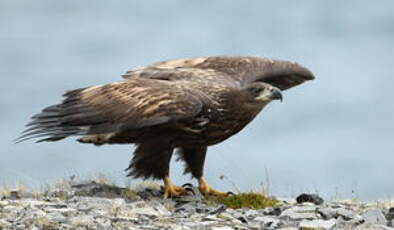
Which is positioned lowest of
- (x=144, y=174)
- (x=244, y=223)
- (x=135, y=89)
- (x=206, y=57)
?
(x=244, y=223)

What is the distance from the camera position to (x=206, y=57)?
15406 millimetres

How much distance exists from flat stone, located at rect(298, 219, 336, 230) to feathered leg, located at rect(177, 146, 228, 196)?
3.10 metres

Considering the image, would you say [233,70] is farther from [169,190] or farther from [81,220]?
[81,220]

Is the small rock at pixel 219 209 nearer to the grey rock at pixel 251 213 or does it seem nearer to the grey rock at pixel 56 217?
the grey rock at pixel 251 213

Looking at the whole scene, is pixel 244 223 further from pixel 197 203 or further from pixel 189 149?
pixel 189 149

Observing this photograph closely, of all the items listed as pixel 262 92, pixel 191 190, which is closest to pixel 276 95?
pixel 262 92

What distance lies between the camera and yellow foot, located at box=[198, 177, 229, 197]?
14.0 meters

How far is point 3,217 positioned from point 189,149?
158 inches

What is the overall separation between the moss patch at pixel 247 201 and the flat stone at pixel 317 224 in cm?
186

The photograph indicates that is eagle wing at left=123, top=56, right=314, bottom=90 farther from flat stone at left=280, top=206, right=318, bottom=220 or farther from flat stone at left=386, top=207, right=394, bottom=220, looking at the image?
flat stone at left=386, top=207, right=394, bottom=220

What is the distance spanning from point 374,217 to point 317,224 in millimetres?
1050

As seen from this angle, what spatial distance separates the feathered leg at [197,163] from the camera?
14.1m

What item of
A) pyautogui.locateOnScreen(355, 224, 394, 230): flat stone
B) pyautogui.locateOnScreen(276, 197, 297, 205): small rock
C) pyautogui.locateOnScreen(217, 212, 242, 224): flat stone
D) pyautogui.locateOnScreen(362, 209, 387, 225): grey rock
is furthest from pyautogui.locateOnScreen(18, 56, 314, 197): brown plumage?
pyautogui.locateOnScreen(355, 224, 394, 230): flat stone

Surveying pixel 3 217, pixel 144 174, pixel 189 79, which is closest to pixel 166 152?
pixel 144 174
